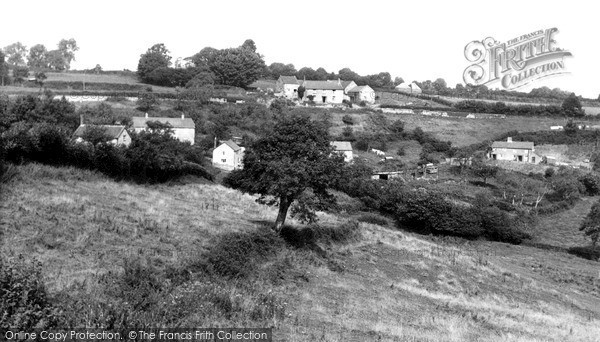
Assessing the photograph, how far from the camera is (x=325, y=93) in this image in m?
106

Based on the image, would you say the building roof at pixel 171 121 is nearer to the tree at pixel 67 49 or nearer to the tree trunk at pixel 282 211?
the tree trunk at pixel 282 211

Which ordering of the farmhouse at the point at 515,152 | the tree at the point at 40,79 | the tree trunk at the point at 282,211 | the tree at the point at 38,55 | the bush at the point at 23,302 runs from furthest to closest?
the tree at the point at 38,55 < the tree at the point at 40,79 < the farmhouse at the point at 515,152 < the tree trunk at the point at 282,211 < the bush at the point at 23,302

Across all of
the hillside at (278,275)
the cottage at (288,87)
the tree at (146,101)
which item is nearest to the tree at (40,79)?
the tree at (146,101)

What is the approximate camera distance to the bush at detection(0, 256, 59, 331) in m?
8.69

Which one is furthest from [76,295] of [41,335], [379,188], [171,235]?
[379,188]

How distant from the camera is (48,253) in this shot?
13.2 m

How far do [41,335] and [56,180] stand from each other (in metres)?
17.6

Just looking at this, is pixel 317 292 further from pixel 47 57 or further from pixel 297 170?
pixel 47 57

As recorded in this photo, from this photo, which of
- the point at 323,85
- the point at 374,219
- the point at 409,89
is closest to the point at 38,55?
the point at 323,85

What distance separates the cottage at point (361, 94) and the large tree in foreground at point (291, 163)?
86784 millimetres

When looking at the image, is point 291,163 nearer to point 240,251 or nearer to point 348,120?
point 240,251

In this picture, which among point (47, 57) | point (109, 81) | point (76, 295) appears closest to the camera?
point (76, 295)

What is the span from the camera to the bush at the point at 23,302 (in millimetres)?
8688

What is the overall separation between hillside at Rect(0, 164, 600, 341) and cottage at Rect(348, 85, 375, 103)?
263ft
